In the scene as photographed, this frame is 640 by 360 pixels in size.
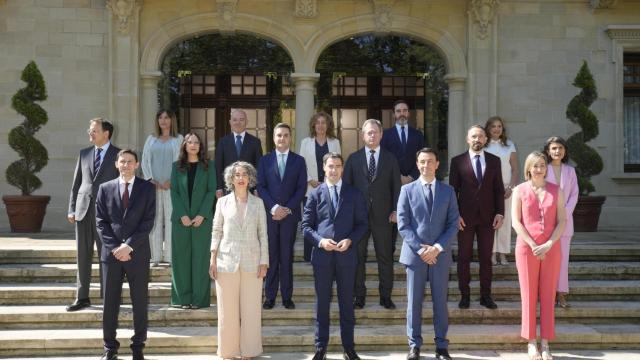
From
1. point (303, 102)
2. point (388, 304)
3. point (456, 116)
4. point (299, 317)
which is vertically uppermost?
point (303, 102)

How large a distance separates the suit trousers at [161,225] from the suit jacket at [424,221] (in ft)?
9.03

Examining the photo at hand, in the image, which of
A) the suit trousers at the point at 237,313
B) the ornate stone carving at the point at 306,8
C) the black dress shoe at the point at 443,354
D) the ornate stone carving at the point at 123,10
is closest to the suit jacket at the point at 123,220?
the suit trousers at the point at 237,313

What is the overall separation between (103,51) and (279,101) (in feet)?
12.9

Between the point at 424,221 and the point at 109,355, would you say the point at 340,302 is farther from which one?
the point at 109,355

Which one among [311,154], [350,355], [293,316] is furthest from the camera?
[311,154]

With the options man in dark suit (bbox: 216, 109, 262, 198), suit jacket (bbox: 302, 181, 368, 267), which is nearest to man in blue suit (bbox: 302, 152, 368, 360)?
suit jacket (bbox: 302, 181, 368, 267)

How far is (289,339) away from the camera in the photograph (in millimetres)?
5844

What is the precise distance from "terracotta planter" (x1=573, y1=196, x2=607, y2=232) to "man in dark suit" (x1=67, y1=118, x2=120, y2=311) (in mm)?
6891

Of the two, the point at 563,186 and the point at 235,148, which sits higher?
the point at 235,148

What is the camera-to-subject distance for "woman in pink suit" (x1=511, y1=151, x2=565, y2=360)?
551cm

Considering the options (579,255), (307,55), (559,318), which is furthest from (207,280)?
(307,55)

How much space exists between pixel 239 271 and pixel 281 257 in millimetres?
1106

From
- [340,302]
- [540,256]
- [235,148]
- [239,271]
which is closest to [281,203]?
[235,148]

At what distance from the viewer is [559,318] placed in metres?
6.41
